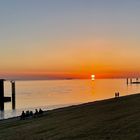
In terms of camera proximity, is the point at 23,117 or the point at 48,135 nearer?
the point at 48,135

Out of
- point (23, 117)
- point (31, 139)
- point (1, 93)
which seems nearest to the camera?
point (31, 139)

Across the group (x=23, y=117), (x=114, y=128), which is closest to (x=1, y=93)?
(x=23, y=117)

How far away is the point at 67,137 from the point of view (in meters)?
16.0

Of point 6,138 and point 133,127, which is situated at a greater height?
point 133,127

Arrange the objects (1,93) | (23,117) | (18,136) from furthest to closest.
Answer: (1,93) < (23,117) < (18,136)

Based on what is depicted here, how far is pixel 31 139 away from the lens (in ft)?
56.5

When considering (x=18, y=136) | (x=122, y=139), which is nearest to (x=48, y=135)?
(x=18, y=136)

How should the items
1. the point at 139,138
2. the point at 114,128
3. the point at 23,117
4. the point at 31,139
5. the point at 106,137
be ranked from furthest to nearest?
the point at 23,117, the point at 31,139, the point at 114,128, the point at 106,137, the point at 139,138

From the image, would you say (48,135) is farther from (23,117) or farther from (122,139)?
(23,117)

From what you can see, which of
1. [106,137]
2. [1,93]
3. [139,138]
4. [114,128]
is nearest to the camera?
[139,138]

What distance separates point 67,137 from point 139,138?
4.17 meters

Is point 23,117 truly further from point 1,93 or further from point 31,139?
point 1,93

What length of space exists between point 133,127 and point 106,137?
1635 mm

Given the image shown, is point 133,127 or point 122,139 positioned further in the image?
point 133,127
